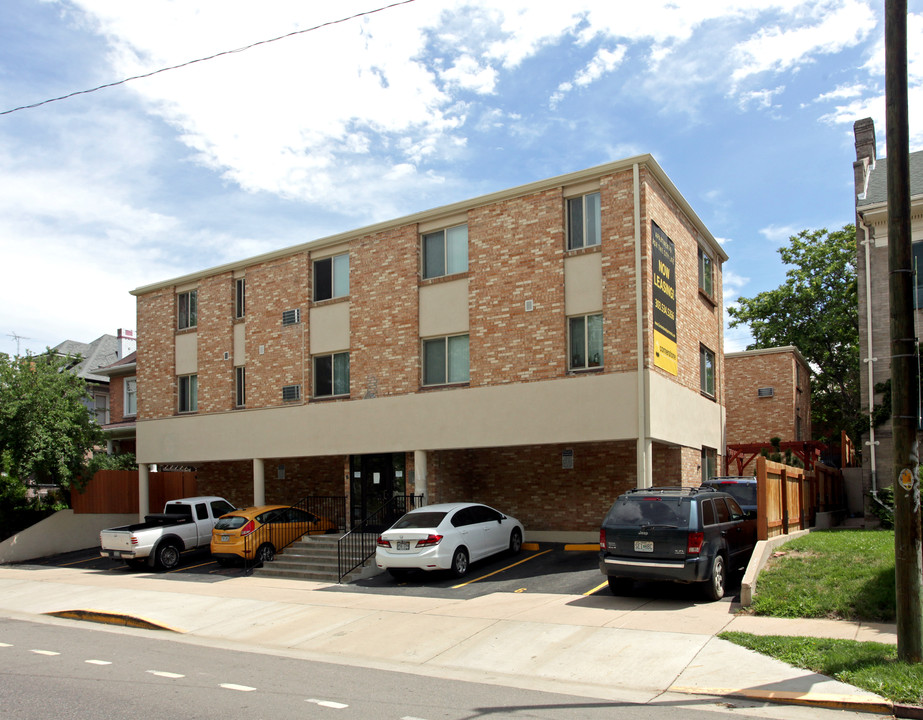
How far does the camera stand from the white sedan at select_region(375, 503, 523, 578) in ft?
52.4

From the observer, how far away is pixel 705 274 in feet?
76.0

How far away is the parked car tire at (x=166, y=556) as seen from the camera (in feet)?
67.2

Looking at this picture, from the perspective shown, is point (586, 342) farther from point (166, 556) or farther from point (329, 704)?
point (166, 556)

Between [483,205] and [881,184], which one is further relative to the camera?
[881,184]

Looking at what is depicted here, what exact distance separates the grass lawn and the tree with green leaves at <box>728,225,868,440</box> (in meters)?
23.8

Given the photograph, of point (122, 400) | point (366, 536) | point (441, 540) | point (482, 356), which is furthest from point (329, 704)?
point (122, 400)

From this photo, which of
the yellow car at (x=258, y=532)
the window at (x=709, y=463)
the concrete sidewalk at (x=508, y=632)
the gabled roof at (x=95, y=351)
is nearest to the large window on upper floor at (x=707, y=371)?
the window at (x=709, y=463)

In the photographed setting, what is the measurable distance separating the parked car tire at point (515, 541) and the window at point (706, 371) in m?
6.87

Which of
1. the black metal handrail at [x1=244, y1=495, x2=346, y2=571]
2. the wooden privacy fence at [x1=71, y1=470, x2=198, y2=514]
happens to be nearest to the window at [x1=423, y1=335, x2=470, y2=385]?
the black metal handrail at [x1=244, y1=495, x2=346, y2=571]

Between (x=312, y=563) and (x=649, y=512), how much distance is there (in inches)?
362

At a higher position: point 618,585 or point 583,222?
point 583,222

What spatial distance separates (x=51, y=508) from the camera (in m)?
26.2

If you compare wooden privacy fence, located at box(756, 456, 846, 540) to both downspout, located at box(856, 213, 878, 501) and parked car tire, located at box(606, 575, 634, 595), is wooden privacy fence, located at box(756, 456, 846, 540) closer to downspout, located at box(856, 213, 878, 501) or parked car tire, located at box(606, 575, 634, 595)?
downspout, located at box(856, 213, 878, 501)

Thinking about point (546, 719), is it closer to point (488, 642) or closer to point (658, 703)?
point (658, 703)
